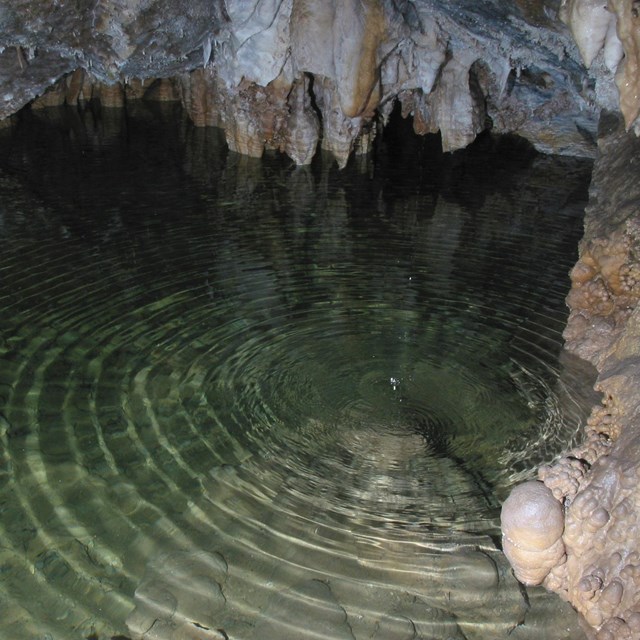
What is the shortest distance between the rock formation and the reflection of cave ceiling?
0.10 feet

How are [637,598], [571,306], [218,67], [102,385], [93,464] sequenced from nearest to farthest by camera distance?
[637,598] → [93,464] → [102,385] → [571,306] → [218,67]

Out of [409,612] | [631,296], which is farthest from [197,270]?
[409,612]

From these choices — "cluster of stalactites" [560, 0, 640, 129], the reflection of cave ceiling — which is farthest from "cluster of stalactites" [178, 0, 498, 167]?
"cluster of stalactites" [560, 0, 640, 129]

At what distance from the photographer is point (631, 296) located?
5.69 m

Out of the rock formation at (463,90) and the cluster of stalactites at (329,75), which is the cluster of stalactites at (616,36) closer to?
the rock formation at (463,90)

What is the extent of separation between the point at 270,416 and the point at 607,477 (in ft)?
7.27

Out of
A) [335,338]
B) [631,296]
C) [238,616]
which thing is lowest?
[238,616]

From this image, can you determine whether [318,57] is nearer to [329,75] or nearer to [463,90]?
[329,75]

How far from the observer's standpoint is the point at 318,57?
11.2 m

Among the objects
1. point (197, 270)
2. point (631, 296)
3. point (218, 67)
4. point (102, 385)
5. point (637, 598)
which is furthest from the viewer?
point (218, 67)

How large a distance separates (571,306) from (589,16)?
254 cm

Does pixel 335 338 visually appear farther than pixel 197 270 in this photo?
No

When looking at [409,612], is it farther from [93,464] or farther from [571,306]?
[571,306]

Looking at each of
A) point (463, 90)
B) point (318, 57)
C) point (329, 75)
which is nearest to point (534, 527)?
point (329, 75)
